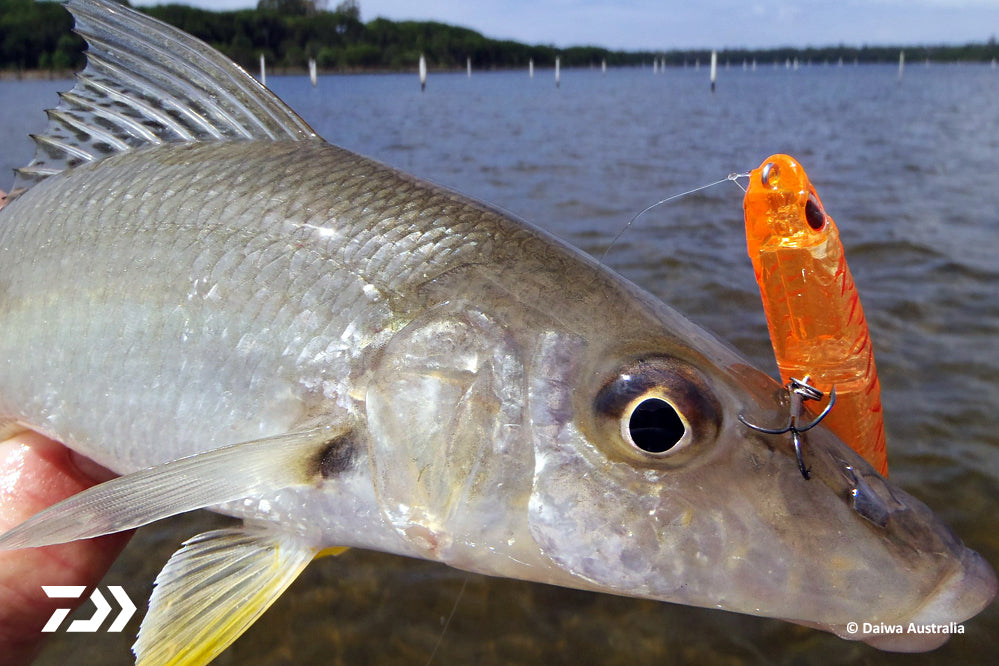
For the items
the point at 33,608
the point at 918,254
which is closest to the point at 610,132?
the point at 918,254

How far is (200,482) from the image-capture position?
5.14 ft

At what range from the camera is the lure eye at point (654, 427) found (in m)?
1.48

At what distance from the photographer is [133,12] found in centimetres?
227

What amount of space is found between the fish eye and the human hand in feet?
7.10

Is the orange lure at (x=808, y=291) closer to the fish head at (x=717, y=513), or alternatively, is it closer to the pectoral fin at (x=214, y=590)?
the fish head at (x=717, y=513)

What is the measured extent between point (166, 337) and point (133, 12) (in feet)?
3.93

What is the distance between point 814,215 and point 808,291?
0.66 feet

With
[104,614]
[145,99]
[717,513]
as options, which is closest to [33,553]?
[145,99]

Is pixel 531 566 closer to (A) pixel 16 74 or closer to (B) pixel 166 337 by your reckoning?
(B) pixel 166 337

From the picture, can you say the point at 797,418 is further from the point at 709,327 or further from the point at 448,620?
the point at 709,327

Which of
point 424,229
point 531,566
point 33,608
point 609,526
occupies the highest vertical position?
point 424,229

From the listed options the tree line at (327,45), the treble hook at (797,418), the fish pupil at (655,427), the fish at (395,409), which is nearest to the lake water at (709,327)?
the fish at (395,409)

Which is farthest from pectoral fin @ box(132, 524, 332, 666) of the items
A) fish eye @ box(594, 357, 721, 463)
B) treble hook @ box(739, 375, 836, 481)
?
treble hook @ box(739, 375, 836, 481)

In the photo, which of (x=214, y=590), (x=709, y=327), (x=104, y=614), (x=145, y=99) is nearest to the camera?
Result: (x=214, y=590)
